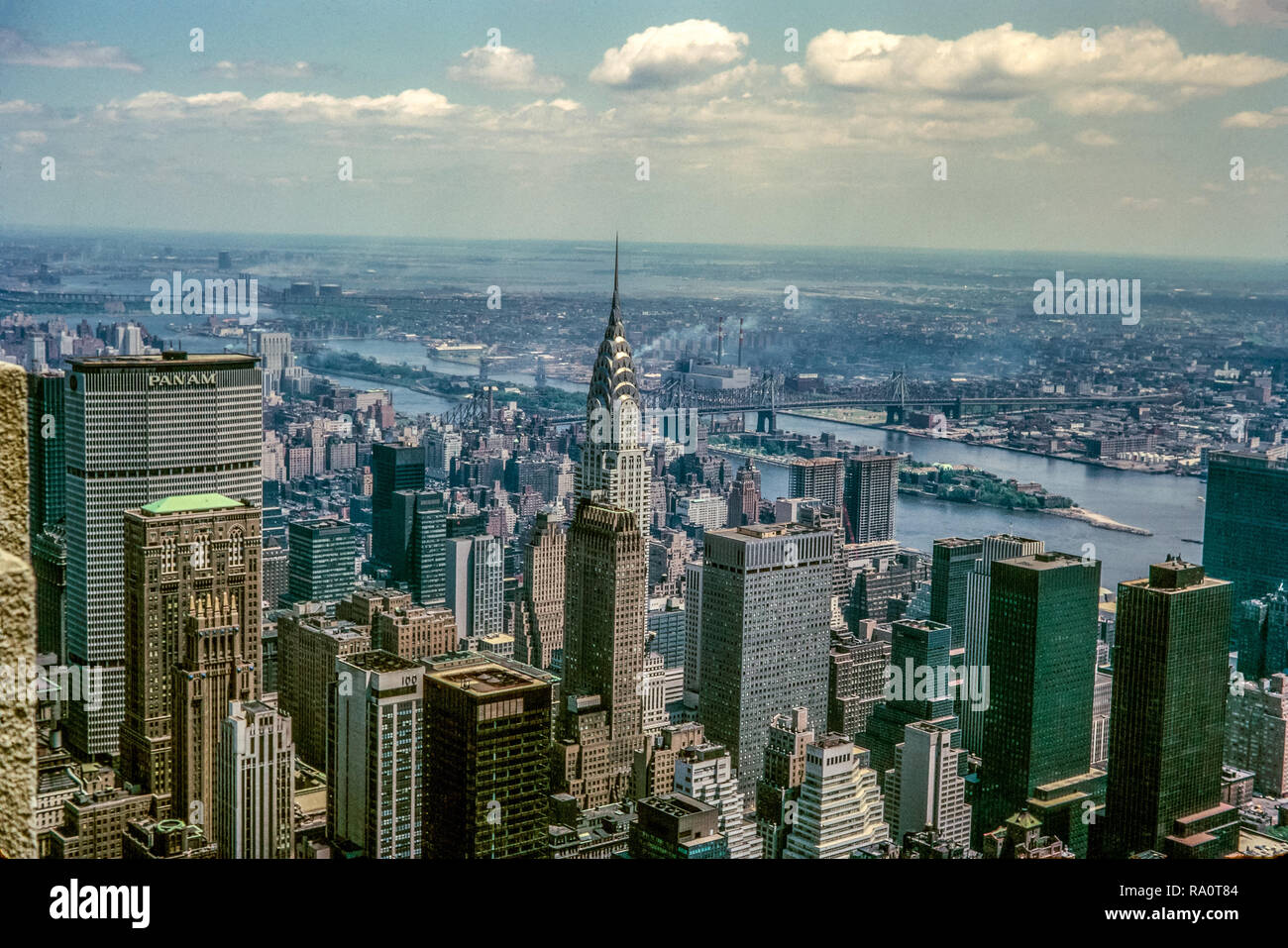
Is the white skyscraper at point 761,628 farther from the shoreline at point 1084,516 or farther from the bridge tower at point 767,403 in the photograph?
the shoreline at point 1084,516

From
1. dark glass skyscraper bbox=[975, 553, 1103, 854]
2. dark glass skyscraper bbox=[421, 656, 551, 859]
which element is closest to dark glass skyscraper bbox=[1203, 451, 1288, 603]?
dark glass skyscraper bbox=[975, 553, 1103, 854]

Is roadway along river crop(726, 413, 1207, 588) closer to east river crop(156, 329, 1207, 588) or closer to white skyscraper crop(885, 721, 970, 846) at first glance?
east river crop(156, 329, 1207, 588)

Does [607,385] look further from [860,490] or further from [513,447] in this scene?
[860,490]

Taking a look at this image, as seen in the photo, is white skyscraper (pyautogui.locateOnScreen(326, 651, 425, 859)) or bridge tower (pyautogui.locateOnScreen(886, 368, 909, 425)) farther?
bridge tower (pyautogui.locateOnScreen(886, 368, 909, 425))

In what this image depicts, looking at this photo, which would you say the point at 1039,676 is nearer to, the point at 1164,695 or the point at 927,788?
the point at 1164,695
